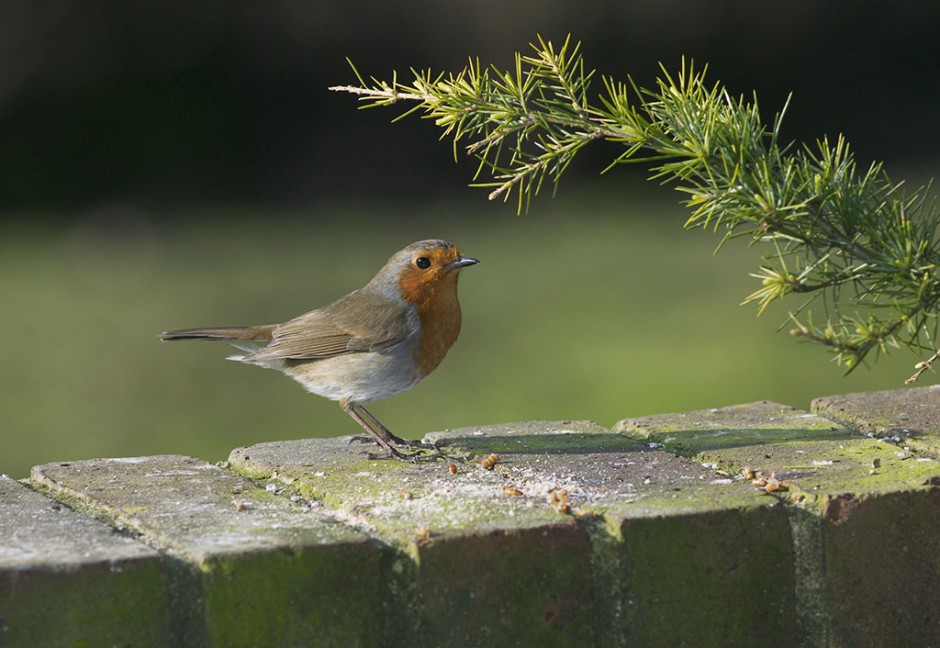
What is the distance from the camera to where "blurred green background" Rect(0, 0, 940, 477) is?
7062mm

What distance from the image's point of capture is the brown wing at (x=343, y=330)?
3834mm

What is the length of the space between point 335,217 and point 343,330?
659 cm

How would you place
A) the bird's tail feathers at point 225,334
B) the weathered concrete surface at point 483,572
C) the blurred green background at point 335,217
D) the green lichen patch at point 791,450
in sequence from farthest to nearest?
the blurred green background at point 335,217, the bird's tail feathers at point 225,334, the green lichen patch at point 791,450, the weathered concrete surface at point 483,572

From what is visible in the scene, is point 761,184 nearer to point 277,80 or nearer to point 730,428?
point 730,428

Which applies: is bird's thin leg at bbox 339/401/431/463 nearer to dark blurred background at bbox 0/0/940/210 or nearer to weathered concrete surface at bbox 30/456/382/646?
weathered concrete surface at bbox 30/456/382/646

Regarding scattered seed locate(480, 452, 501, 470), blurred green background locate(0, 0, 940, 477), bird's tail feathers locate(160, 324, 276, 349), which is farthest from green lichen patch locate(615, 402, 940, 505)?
blurred green background locate(0, 0, 940, 477)

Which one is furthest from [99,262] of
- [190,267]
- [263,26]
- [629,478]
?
[629,478]

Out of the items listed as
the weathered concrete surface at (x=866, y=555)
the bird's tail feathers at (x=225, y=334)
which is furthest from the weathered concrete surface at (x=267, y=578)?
the bird's tail feathers at (x=225, y=334)

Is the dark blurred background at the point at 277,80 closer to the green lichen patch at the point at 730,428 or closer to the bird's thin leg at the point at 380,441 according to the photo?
the bird's thin leg at the point at 380,441

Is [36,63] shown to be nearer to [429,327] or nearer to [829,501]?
[429,327]

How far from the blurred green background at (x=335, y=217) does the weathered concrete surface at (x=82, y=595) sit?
4.05 meters

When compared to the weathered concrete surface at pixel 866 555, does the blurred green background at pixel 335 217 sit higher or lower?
higher

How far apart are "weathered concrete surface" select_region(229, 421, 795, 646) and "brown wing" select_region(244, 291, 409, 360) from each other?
112cm

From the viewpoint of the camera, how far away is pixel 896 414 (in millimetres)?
3240
